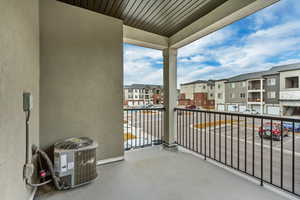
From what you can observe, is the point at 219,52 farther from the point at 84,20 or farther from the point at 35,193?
the point at 35,193

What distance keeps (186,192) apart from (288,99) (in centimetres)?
199

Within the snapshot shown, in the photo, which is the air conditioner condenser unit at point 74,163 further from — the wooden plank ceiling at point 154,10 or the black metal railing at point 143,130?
the wooden plank ceiling at point 154,10

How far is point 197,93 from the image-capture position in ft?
13.7

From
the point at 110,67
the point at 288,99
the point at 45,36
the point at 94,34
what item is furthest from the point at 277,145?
the point at 45,36

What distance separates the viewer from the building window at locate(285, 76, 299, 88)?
2.01 meters

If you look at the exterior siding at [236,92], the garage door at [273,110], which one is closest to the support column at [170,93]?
the exterior siding at [236,92]

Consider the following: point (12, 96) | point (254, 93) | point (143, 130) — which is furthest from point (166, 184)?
point (254, 93)

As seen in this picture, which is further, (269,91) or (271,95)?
(269,91)

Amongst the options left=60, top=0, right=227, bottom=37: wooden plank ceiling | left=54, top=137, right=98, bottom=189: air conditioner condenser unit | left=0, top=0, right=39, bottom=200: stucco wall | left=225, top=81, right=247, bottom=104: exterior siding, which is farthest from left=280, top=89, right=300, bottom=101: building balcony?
left=0, top=0, right=39, bottom=200: stucco wall

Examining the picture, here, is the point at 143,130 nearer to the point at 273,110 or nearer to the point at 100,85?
the point at 100,85

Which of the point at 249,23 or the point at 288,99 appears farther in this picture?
the point at 249,23

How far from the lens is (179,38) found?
9.24 ft

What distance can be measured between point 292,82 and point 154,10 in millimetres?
2386

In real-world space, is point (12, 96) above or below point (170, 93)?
below
